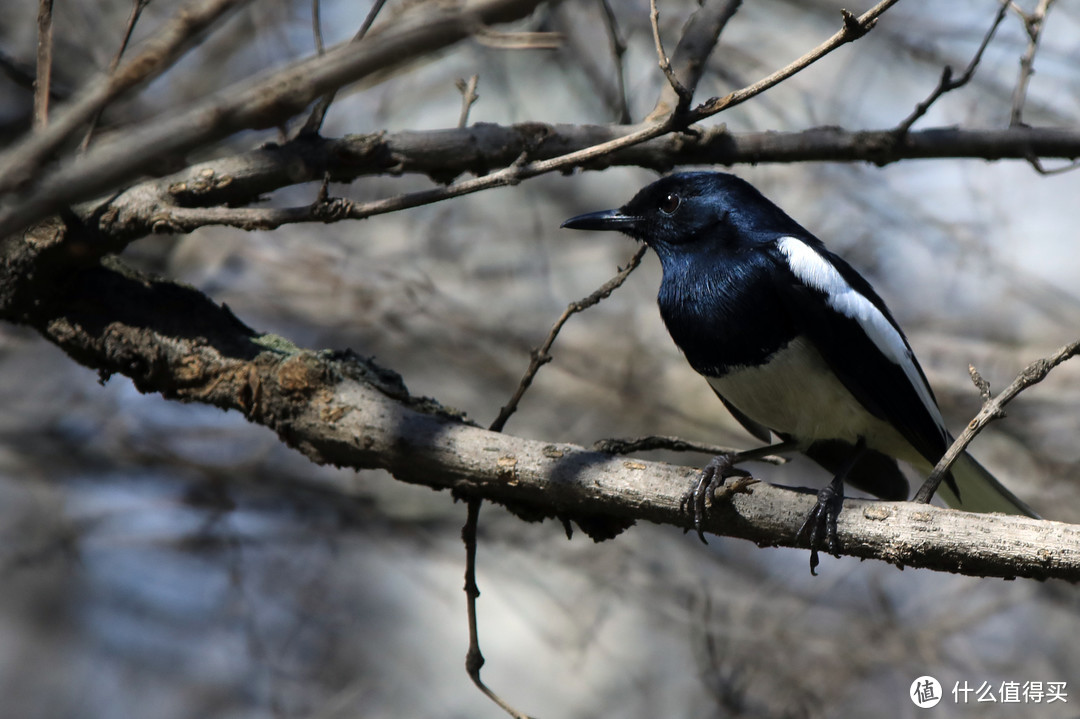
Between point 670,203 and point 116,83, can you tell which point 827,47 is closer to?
point 116,83

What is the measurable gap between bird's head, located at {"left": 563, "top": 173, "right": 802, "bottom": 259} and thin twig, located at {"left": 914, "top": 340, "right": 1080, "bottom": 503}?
119cm

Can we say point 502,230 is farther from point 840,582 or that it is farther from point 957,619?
point 957,619

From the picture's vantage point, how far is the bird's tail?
10.2ft

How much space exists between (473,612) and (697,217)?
1.67 metres

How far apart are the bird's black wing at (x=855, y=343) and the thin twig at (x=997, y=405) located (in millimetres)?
792

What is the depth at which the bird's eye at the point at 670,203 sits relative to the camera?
342 centimetres

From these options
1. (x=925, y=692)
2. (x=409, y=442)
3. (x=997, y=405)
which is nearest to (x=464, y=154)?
(x=409, y=442)

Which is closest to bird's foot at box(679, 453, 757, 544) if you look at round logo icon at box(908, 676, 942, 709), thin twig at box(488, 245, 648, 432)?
thin twig at box(488, 245, 648, 432)

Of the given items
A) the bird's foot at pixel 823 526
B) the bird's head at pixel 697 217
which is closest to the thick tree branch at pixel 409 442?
the bird's foot at pixel 823 526

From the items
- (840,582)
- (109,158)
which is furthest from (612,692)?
(109,158)

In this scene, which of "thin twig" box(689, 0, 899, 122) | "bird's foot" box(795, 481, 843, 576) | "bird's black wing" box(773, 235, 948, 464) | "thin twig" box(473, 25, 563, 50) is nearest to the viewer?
"thin twig" box(473, 25, 563, 50)

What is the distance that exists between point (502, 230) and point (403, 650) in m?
3.31

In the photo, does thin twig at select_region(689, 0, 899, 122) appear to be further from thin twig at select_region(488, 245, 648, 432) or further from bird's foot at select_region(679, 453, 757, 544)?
bird's foot at select_region(679, 453, 757, 544)

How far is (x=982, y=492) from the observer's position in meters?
3.14
